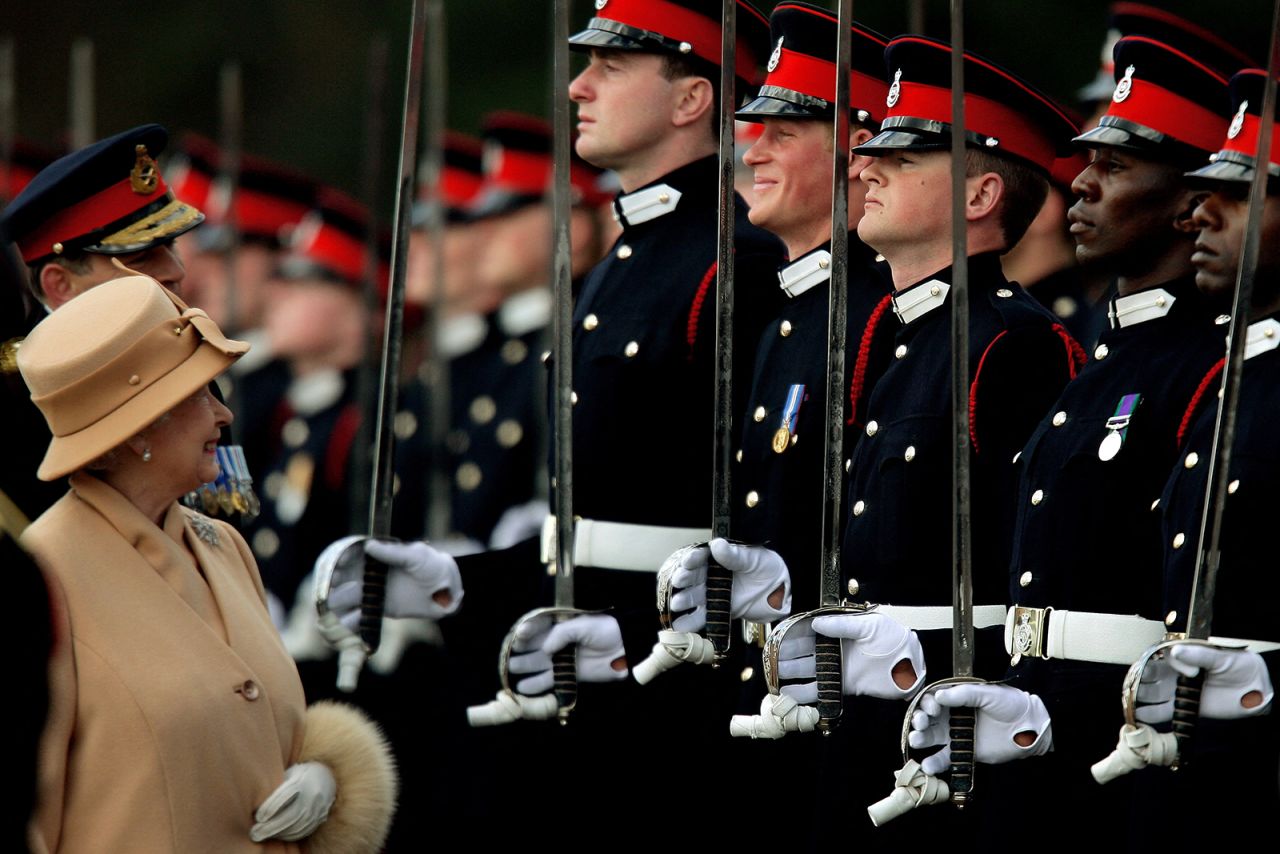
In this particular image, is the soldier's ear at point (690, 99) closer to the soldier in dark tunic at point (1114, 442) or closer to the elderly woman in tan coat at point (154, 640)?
the soldier in dark tunic at point (1114, 442)

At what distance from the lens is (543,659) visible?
5289 mm

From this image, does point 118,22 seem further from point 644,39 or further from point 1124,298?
point 1124,298

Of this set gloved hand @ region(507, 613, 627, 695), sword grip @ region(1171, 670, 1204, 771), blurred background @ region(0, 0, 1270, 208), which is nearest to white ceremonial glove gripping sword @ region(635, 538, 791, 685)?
gloved hand @ region(507, 613, 627, 695)

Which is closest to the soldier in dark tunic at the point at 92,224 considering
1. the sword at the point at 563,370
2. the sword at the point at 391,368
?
the sword at the point at 391,368

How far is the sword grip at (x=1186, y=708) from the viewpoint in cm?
402

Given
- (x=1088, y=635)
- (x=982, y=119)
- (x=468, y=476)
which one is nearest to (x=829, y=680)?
(x=1088, y=635)

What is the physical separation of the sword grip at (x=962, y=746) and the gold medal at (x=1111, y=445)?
70 centimetres

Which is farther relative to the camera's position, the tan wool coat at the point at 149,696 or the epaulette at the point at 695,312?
the epaulette at the point at 695,312

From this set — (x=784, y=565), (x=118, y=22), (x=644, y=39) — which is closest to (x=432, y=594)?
(x=784, y=565)

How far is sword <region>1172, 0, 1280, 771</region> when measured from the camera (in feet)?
13.3

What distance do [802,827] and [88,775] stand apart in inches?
78.0

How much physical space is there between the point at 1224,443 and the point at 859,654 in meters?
0.86

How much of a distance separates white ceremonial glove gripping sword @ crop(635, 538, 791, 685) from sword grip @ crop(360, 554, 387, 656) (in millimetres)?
758

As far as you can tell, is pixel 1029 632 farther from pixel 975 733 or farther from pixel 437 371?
pixel 437 371
